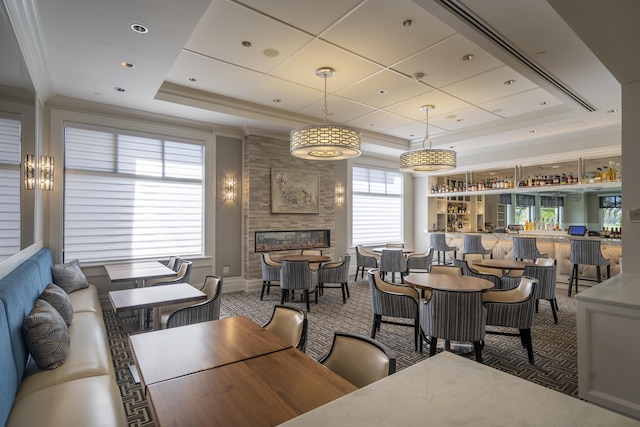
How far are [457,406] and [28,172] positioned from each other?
3.95 metres

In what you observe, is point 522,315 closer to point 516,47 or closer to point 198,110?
point 516,47

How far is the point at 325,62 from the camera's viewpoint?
165 inches

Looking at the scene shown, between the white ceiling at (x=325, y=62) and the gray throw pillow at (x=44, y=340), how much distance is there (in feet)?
5.83

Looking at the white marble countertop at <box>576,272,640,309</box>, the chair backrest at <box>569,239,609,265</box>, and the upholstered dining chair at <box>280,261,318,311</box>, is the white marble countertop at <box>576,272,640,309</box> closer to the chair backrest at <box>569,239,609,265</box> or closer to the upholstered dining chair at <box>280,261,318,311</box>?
the chair backrest at <box>569,239,609,265</box>

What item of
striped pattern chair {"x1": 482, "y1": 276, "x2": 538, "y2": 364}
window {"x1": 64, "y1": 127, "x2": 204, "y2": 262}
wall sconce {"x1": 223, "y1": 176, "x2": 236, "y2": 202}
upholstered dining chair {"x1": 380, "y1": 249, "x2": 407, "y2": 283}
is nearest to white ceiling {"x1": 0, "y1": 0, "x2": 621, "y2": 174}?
window {"x1": 64, "y1": 127, "x2": 204, "y2": 262}

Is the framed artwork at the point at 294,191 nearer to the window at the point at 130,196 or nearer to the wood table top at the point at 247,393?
the window at the point at 130,196

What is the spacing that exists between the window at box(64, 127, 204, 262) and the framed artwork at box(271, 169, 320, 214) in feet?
4.82

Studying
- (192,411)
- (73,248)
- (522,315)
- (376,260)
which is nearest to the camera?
(192,411)

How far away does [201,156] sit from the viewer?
6.41 meters

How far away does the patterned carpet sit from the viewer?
2986 millimetres

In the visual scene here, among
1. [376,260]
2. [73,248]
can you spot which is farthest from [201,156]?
[376,260]

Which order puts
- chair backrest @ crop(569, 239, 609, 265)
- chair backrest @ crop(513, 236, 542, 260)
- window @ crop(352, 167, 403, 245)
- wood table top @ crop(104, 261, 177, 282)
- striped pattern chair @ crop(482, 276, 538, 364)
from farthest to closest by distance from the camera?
window @ crop(352, 167, 403, 245) → chair backrest @ crop(513, 236, 542, 260) → chair backrest @ crop(569, 239, 609, 265) → wood table top @ crop(104, 261, 177, 282) → striped pattern chair @ crop(482, 276, 538, 364)

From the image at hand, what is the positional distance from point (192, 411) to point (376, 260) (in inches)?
243

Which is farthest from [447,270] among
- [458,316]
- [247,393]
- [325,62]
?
[247,393]
